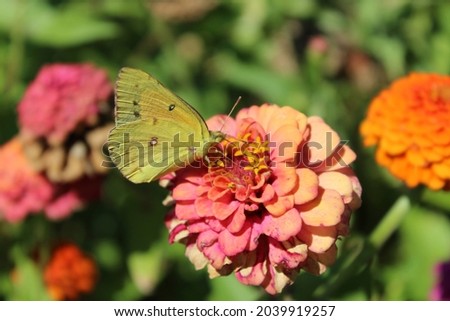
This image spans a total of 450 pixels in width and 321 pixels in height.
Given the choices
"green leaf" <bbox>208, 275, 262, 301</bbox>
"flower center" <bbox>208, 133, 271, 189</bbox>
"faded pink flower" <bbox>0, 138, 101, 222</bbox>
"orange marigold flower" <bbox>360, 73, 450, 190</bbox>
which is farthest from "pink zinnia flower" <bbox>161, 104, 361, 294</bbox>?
"faded pink flower" <bbox>0, 138, 101, 222</bbox>

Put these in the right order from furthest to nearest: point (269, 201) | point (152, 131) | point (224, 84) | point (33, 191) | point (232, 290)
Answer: point (224, 84) → point (33, 191) → point (232, 290) → point (152, 131) → point (269, 201)

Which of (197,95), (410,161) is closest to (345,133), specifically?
(197,95)

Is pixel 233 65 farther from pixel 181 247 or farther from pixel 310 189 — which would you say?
pixel 310 189

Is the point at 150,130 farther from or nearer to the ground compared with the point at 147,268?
farther from the ground

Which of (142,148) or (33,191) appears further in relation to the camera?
(33,191)

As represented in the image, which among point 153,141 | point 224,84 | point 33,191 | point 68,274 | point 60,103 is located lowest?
point 68,274

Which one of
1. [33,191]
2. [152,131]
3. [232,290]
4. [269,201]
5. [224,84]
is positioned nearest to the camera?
[269,201]

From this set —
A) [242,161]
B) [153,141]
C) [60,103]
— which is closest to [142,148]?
[153,141]

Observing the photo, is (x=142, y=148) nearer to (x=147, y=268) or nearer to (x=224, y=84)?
(x=147, y=268)

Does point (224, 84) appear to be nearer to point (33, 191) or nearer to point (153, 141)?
point (33, 191)
